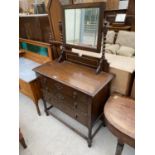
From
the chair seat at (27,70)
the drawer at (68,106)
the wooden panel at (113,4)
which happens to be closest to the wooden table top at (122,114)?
the drawer at (68,106)

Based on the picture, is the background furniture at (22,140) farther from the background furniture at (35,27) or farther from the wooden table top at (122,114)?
the background furniture at (35,27)

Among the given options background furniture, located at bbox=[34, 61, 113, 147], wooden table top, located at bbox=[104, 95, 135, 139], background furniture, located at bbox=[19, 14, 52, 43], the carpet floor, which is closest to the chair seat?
background furniture, located at bbox=[34, 61, 113, 147]

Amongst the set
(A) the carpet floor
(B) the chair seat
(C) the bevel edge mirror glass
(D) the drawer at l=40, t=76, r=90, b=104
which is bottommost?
(A) the carpet floor

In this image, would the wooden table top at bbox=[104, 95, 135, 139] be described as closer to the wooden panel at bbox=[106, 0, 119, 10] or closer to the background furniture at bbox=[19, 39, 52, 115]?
the background furniture at bbox=[19, 39, 52, 115]

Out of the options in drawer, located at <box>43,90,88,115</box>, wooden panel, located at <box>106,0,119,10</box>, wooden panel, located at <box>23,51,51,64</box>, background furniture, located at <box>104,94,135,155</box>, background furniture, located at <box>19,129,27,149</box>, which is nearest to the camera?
background furniture, located at <box>104,94,135,155</box>

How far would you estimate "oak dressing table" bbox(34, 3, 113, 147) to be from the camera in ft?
3.67

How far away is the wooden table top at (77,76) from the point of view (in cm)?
110

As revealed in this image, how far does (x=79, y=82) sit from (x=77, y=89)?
3.7 inches

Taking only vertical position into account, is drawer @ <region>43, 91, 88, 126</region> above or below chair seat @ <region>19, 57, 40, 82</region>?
below

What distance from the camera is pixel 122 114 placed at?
3.44 feet

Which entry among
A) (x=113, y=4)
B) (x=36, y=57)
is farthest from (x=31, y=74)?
(x=113, y=4)

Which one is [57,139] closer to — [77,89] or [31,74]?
[77,89]

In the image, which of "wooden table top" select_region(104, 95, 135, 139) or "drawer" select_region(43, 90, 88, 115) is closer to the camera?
"wooden table top" select_region(104, 95, 135, 139)
